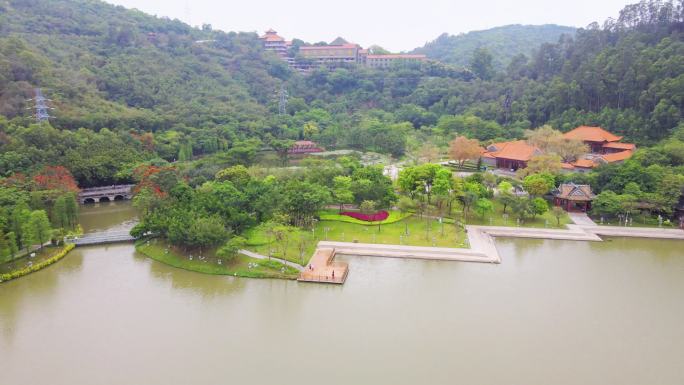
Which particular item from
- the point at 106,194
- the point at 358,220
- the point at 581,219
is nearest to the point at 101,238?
the point at 106,194

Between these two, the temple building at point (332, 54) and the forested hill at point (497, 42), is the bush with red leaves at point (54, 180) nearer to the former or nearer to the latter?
the temple building at point (332, 54)

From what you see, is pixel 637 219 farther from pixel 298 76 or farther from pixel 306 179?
pixel 298 76

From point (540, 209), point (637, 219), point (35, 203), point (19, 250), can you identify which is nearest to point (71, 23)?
point (35, 203)

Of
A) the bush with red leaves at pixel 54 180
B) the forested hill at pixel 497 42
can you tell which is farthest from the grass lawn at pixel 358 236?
the forested hill at pixel 497 42

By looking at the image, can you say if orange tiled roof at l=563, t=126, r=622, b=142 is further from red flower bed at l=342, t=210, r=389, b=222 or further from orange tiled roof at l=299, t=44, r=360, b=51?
orange tiled roof at l=299, t=44, r=360, b=51

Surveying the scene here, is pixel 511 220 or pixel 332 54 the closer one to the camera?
pixel 511 220

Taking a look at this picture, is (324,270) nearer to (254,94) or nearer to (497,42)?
(254,94)

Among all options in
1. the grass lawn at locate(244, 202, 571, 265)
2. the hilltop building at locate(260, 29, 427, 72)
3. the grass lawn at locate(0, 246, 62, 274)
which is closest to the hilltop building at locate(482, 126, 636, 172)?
the grass lawn at locate(244, 202, 571, 265)
